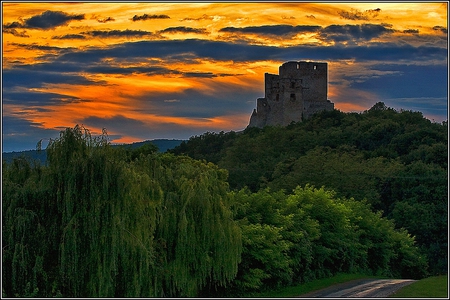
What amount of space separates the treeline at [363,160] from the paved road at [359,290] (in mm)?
12951

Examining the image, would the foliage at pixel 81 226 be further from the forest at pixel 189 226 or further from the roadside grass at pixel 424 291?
the roadside grass at pixel 424 291

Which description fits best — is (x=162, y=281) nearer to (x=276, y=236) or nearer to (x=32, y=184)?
(x=32, y=184)

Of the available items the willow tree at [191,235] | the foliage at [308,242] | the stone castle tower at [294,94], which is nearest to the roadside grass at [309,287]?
the foliage at [308,242]

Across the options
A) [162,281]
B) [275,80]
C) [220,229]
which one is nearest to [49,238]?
[162,281]

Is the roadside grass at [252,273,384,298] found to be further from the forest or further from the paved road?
the paved road

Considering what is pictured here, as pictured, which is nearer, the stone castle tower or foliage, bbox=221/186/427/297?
foliage, bbox=221/186/427/297

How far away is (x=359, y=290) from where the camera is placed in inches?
1171

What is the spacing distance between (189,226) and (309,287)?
10172mm

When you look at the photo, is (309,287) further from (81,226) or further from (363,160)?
(363,160)

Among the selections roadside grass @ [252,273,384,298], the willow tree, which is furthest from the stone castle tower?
the willow tree

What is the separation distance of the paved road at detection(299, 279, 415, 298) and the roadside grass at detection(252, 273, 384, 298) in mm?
577

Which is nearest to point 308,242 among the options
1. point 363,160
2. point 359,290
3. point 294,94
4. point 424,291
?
point 359,290

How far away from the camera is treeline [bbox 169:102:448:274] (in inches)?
1834

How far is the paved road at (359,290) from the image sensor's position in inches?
1080
